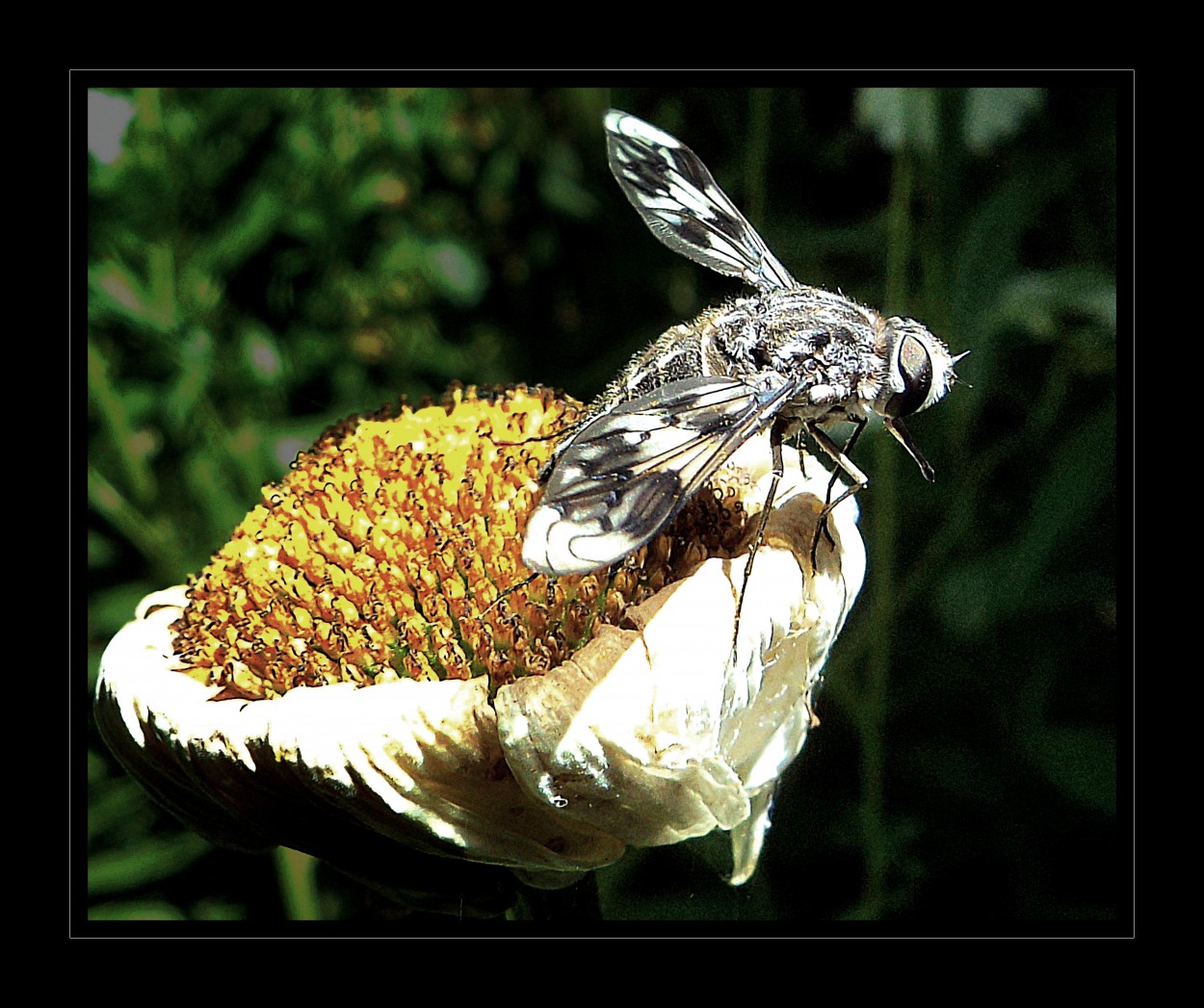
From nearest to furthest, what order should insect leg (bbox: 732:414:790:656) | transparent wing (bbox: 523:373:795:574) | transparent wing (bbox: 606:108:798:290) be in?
transparent wing (bbox: 523:373:795:574), insect leg (bbox: 732:414:790:656), transparent wing (bbox: 606:108:798:290)

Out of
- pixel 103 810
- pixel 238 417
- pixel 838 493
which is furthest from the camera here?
pixel 238 417

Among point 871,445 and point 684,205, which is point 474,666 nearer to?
point 684,205

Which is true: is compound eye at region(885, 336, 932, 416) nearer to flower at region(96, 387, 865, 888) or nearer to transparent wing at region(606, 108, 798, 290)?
flower at region(96, 387, 865, 888)

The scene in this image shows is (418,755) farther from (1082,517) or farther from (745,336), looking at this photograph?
(1082,517)

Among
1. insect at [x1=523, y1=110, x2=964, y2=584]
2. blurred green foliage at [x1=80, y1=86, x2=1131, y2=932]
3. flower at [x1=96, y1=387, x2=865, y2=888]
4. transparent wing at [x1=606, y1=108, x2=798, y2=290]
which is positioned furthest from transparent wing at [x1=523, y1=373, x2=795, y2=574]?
blurred green foliage at [x1=80, y1=86, x2=1131, y2=932]

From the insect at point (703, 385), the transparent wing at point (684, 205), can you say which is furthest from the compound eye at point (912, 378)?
the transparent wing at point (684, 205)

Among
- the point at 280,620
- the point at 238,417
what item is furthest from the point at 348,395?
the point at 280,620

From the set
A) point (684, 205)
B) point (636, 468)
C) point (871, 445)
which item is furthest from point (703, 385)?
point (871, 445)
